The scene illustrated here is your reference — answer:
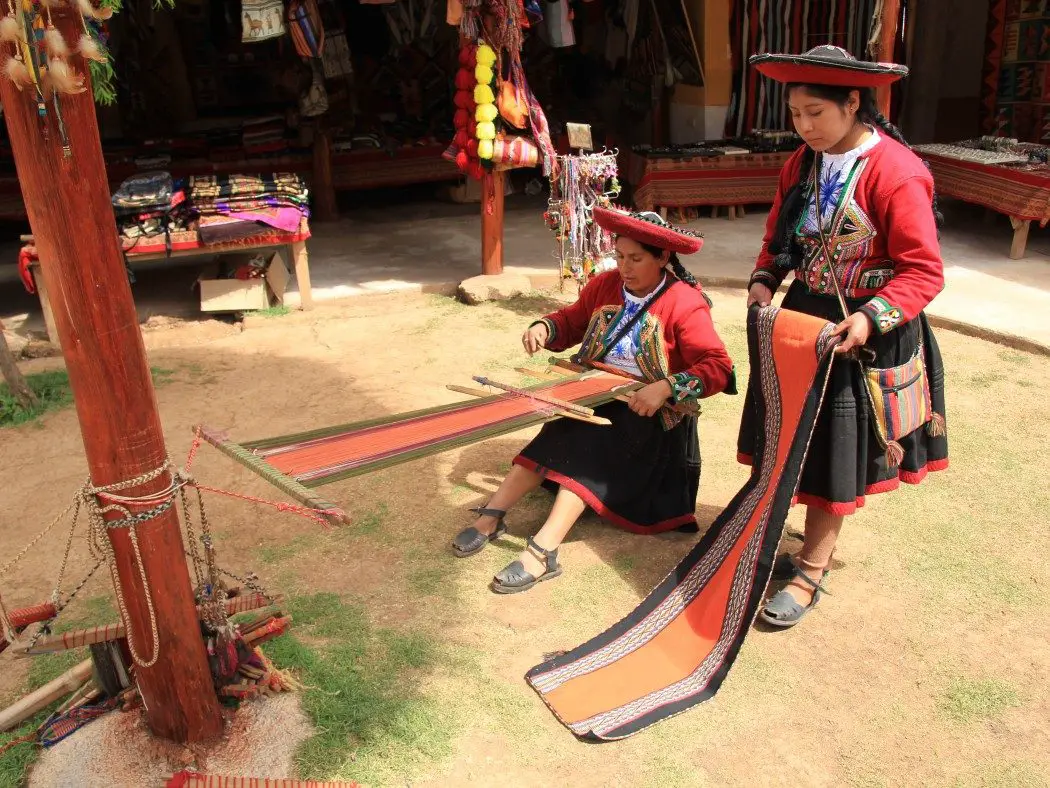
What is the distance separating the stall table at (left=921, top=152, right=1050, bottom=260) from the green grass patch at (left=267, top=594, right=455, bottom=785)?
6.23 metres

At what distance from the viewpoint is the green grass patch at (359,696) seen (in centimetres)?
253

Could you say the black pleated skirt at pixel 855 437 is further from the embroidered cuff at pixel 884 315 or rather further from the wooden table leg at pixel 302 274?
the wooden table leg at pixel 302 274

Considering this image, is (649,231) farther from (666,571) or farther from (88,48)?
(88,48)

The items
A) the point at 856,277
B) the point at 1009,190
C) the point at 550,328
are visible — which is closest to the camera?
the point at 856,277

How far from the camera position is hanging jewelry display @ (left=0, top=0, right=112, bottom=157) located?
6.16 feet

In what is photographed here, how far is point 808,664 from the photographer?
9.58ft

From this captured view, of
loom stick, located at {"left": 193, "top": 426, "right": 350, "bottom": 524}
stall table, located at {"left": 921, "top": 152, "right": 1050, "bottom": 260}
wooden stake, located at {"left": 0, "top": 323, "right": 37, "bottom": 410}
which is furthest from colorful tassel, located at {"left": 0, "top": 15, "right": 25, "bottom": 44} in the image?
stall table, located at {"left": 921, "top": 152, "right": 1050, "bottom": 260}

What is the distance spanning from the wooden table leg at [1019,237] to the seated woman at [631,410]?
5055 millimetres

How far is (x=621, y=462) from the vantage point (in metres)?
3.45

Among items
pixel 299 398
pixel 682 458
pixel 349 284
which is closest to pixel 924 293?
pixel 682 458

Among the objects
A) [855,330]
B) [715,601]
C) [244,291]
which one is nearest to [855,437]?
[855,330]

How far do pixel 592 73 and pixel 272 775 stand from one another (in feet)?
36.3

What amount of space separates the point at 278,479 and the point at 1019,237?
6842mm

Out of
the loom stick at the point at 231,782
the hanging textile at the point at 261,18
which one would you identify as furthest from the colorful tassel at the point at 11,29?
the hanging textile at the point at 261,18
